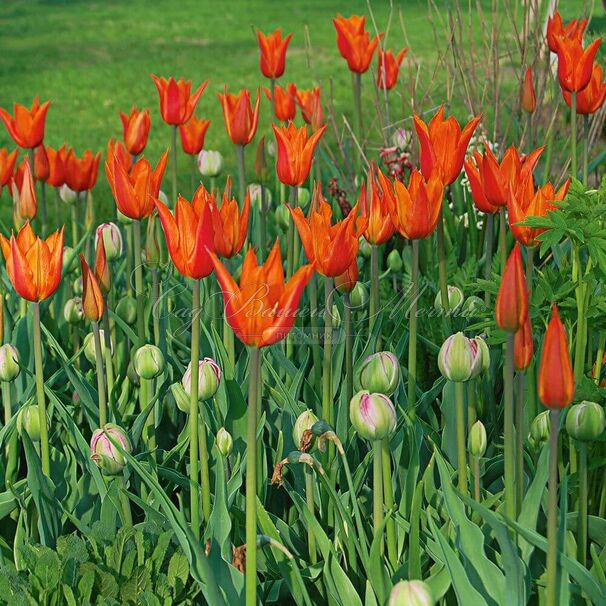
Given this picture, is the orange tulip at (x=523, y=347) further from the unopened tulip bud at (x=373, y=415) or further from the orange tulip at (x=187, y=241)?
the orange tulip at (x=187, y=241)

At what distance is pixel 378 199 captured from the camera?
6.62ft

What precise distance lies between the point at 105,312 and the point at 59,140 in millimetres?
5355

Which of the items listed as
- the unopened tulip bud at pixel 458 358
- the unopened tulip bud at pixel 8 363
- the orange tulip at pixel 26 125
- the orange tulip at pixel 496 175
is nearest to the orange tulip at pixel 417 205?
the orange tulip at pixel 496 175

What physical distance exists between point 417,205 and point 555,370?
61 centimetres

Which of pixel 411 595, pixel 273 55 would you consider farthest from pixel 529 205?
pixel 273 55

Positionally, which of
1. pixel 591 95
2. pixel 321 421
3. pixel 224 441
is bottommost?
pixel 224 441

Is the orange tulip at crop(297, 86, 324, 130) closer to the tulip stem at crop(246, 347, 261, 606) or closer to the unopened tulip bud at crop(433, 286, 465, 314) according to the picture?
the unopened tulip bud at crop(433, 286, 465, 314)

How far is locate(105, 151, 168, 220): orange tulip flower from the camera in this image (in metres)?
2.13

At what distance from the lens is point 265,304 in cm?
140

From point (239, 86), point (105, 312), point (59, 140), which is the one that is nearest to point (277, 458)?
point (105, 312)

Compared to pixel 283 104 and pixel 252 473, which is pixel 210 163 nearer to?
pixel 283 104

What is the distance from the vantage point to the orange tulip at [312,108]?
3.06 m

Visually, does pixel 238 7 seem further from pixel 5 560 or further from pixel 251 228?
pixel 5 560

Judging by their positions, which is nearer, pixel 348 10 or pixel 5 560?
pixel 5 560
